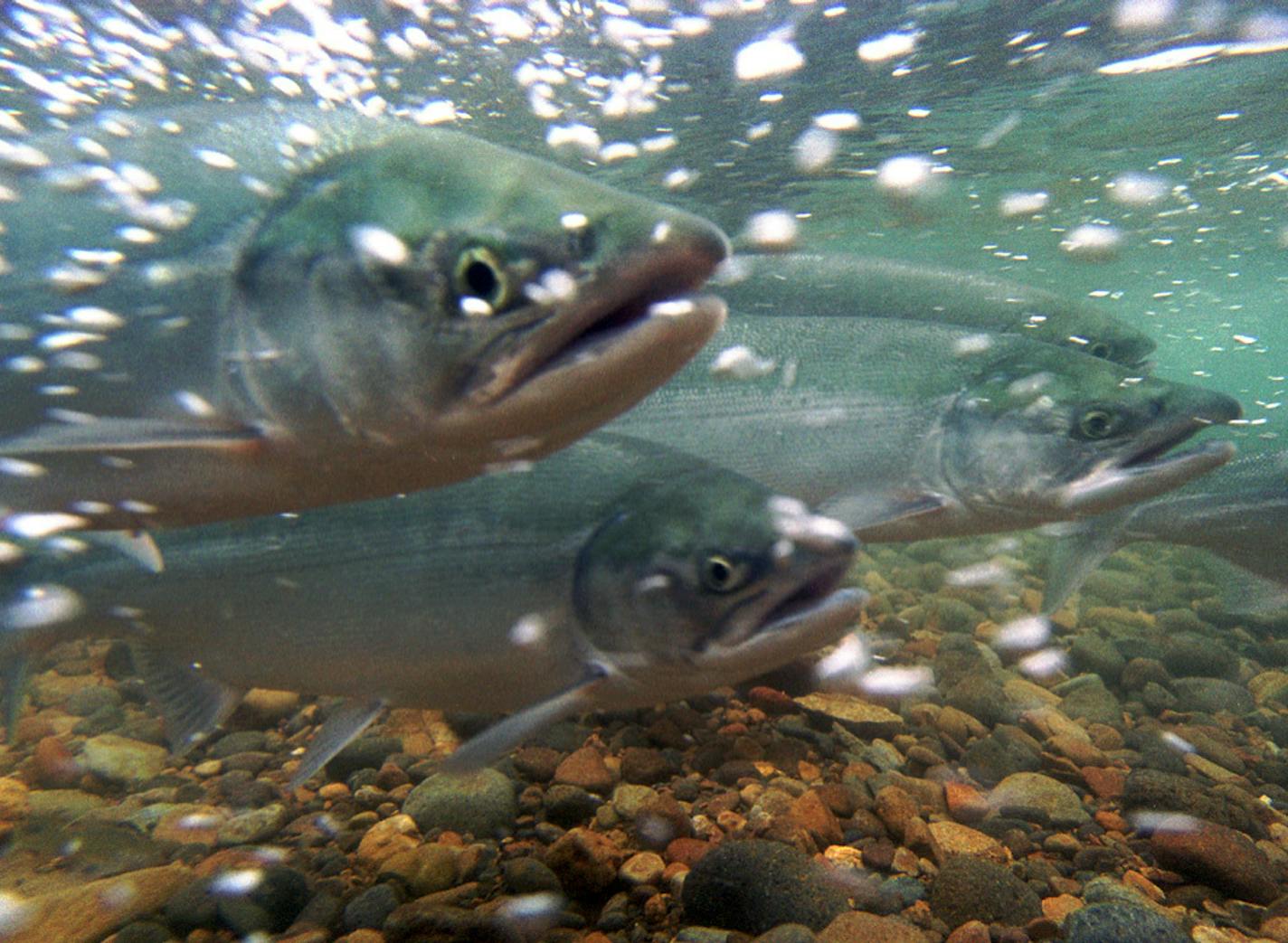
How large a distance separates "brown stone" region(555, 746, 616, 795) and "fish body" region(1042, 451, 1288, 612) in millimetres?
3184

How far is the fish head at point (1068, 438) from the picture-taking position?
11.2 feet

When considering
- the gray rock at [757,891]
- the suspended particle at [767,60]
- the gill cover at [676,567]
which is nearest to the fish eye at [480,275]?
the gill cover at [676,567]

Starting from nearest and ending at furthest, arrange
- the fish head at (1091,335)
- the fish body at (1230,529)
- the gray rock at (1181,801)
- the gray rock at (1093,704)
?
the gray rock at (1181,801)
the gray rock at (1093,704)
the fish body at (1230,529)
the fish head at (1091,335)

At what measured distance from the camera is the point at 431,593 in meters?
2.45

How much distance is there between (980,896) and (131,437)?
259 centimetres

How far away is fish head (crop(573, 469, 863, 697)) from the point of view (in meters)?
2.12

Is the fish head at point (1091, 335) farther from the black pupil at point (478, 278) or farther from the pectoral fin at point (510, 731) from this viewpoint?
the black pupil at point (478, 278)

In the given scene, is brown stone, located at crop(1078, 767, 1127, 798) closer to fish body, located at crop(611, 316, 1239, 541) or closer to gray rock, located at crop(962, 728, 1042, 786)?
gray rock, located at crop(962, 728, 1042, 786)

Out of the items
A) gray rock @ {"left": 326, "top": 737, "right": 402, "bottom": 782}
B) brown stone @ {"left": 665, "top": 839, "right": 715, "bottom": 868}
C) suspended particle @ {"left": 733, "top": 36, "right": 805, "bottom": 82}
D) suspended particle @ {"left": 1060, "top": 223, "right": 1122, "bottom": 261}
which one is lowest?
gray rock @ {"left": 326, "top": 737, "right": 402, "bottom": 782}

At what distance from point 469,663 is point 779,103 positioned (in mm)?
9956

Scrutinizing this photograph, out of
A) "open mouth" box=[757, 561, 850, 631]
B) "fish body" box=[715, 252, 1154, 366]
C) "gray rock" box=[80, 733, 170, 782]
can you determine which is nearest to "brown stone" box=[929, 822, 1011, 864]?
"open mouth" box=[757, 561, 850, 631]

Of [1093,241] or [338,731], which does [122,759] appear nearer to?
[338,731]

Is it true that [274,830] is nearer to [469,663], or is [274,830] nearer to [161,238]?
[469,663]

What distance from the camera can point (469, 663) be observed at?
2443 millimetres
